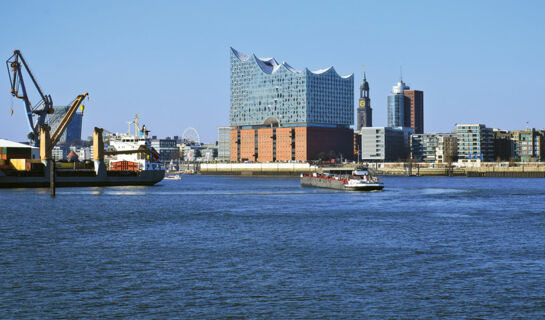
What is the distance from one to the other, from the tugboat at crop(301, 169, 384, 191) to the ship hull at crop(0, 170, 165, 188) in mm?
34803

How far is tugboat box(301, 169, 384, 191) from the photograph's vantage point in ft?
357

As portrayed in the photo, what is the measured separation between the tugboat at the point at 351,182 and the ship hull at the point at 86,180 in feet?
114

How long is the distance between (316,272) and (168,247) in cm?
1197

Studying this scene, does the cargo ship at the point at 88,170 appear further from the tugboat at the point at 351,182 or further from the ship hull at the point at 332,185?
the tugboat at the point at 351,182

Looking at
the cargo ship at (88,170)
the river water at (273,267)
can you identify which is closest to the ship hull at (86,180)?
the cargo ship at (88,170)

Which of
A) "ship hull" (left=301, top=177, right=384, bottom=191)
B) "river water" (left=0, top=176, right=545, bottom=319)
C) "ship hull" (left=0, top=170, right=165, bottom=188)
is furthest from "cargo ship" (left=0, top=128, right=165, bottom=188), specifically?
"river water" (left=0, top=176, right=545, bottom=319)

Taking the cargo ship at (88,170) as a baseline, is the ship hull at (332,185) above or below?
below

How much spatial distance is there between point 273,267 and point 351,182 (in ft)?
260

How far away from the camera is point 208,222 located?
5472 cm

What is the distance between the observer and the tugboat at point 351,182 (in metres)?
109

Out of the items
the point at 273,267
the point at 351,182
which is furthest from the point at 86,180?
the point at 273,267

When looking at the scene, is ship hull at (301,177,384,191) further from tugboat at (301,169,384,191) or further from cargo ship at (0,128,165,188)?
cargo ship at (0,128,165,188)

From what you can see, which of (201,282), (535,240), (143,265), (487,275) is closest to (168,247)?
(143,265)

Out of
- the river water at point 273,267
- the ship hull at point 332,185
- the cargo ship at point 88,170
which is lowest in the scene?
the river water at point 273,267
